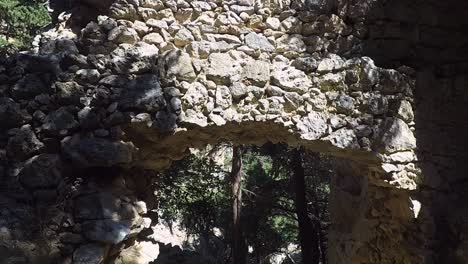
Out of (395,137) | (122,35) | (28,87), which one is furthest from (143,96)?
(395,137)

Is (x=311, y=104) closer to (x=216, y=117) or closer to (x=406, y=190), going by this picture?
(x=216, y=117)

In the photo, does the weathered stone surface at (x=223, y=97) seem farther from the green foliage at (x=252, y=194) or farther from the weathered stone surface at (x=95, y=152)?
the green foliage at (x=252, y=194)

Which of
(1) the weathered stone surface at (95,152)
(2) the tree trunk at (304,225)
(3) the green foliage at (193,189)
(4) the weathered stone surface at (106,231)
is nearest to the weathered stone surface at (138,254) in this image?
(4) the weathered stone surface at (106,231)

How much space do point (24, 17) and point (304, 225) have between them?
9.07 metres

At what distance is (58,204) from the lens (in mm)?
3445

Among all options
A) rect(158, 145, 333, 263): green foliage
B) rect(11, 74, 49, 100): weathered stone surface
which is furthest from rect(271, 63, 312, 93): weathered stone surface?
rect(158, 145, 333, 263): green foliage

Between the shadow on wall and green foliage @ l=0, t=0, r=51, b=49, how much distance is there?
10.00 meters

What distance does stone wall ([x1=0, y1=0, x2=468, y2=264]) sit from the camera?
3504 millimetres

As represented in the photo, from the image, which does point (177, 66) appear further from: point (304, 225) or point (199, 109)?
point (304, 225)

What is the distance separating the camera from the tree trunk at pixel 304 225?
339 inches

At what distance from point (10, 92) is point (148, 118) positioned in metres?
1.11

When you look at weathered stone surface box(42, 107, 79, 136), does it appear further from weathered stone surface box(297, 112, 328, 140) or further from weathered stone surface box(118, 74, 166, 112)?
weathered stone surface box(297, 112, 328, 140)

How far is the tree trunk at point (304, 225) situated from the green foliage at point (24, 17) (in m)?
7.71

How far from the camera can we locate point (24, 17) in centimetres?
1221
